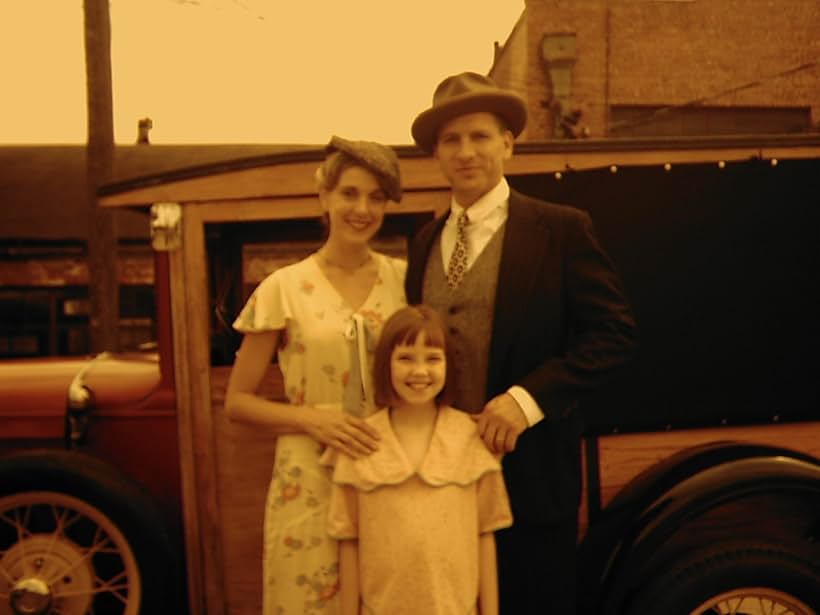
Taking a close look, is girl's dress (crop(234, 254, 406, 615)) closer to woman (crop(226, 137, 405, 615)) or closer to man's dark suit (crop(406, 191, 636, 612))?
woman (crop(226, 137, 405, 615))

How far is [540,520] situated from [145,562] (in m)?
1.34

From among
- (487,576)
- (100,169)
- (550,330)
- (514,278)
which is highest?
(100,169)

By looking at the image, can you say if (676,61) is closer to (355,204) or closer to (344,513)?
(355,204)

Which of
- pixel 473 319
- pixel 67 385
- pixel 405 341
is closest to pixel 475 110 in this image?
pixel 473 319

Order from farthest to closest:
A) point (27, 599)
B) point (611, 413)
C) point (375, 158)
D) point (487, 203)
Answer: point (27, 599), point (611, 413), point (487, 203), point (375, 158)

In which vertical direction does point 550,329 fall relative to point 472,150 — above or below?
below

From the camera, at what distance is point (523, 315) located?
190 centimetres

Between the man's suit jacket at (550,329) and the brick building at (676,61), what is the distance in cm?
1011

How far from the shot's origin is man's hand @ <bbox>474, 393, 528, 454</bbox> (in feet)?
5.90

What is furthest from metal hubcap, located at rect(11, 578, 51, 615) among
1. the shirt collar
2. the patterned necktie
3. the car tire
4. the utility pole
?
the utility pole

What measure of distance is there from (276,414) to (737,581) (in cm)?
139

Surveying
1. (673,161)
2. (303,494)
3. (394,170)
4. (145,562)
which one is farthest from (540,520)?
(145,562)

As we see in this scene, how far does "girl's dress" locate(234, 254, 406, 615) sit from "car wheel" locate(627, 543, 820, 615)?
3.20ft

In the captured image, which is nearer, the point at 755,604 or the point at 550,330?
the point at 550,330
